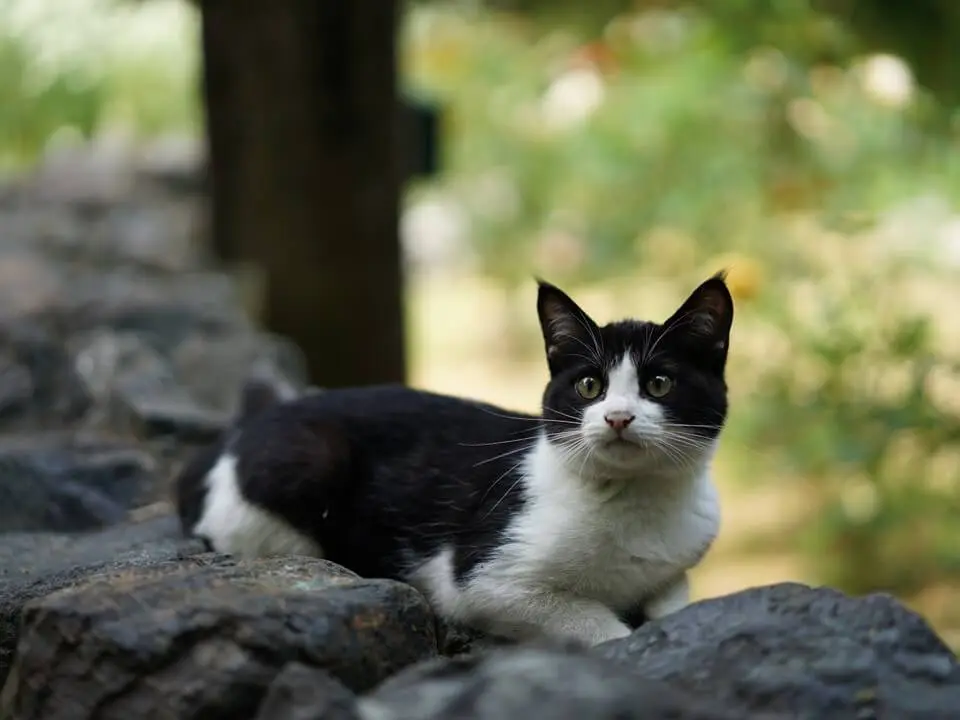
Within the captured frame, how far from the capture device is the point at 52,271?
3836mm

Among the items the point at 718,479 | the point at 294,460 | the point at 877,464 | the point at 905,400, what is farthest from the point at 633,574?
the point at 718,479

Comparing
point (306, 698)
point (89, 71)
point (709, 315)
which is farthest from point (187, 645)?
point (89, 71)

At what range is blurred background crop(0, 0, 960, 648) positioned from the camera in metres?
3.84

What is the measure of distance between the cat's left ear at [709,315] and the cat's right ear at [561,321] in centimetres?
11

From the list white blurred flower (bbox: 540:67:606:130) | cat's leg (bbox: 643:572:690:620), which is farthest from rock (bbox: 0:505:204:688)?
white blurred flower (bbox: 540:67:606:130)

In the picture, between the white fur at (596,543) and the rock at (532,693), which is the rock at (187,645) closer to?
the rock at (532,693)

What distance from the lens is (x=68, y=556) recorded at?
1.95 meters

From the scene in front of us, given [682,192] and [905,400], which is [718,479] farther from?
[905,400]

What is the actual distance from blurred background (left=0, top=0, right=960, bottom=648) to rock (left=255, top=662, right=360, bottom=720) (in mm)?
2478

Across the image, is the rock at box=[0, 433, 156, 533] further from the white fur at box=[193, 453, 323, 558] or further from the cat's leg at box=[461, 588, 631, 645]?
the cat's leg at box=[461, 588, 631, 645]

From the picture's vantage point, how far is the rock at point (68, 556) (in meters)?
1.65

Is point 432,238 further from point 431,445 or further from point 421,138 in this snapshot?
point 431,445

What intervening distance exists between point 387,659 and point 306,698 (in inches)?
8.0

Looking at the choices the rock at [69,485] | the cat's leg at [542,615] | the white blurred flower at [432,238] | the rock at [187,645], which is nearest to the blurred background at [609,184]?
the white blurred flower at [432,238]
